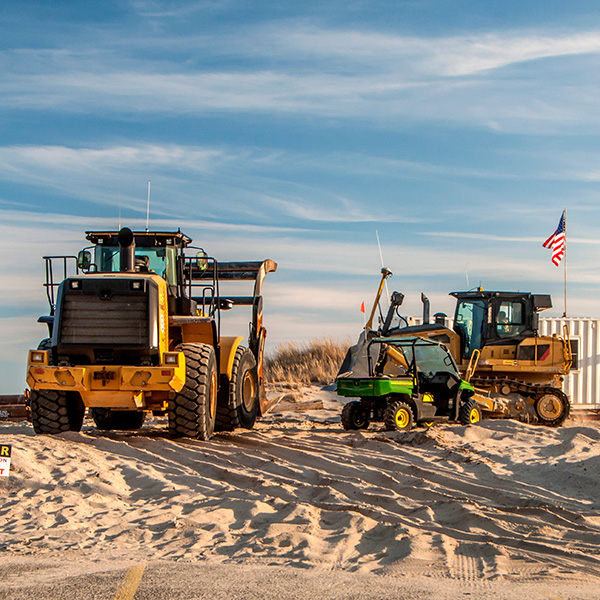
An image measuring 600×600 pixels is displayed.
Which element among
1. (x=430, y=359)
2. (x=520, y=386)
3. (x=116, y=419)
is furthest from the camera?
(x=520, y=386)

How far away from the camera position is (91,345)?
1167 centimetres

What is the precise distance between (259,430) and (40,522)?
303 inches

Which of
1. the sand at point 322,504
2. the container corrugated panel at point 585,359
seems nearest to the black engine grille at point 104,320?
the sand at point 322,504

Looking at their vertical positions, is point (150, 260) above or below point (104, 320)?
above

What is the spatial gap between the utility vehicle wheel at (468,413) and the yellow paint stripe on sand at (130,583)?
10.5 metres

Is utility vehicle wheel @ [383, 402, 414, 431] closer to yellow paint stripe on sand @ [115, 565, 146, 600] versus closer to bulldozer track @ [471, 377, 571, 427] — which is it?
bulldozer track @ [471, 377, 571, 427]

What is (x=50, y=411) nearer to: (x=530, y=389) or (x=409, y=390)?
(x=409, y=390)

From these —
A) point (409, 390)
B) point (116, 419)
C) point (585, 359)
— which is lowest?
point (116, 419)

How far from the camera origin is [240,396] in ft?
45.7

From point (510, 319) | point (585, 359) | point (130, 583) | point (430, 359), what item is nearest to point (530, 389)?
point (510, 319)

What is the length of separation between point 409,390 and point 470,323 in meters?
5.50

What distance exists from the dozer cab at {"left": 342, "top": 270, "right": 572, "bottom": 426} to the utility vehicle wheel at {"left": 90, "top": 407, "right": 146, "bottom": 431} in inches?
294

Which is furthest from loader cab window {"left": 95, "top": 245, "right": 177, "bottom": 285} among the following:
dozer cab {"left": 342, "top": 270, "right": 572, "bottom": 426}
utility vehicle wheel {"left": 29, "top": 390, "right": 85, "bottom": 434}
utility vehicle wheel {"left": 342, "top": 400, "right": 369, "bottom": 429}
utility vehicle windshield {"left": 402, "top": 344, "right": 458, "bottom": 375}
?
dozer cab {"left": 342, "top": 270, "right": 572, "bottom": 426}

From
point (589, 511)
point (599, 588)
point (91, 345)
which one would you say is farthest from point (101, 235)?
point (599, 588)
